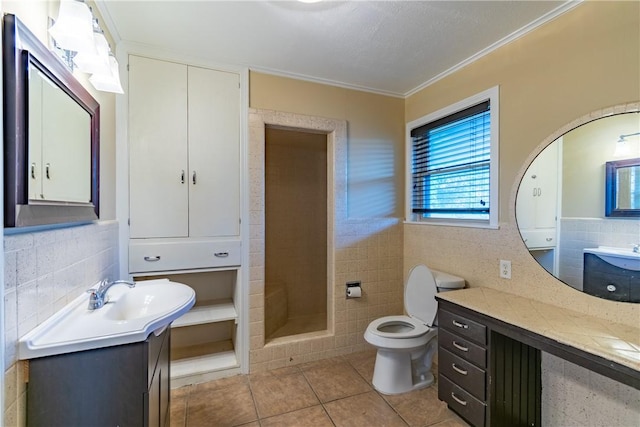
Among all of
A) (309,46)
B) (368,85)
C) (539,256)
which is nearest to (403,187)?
(368,85)

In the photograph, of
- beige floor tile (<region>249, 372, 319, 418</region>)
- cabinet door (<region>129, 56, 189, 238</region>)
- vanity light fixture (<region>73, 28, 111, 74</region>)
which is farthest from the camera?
cabinet door (<region>129, 56, 189, 238</region>)

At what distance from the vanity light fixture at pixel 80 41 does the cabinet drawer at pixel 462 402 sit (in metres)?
2.51

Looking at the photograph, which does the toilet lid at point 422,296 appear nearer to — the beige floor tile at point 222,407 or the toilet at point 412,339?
the toilet at point 412,339

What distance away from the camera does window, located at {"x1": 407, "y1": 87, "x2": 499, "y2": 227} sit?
2061 mm

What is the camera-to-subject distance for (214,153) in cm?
225

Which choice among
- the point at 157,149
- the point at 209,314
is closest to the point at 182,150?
the point at 157,149

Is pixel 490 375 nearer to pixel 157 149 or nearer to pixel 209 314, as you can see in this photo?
pixel 209 314

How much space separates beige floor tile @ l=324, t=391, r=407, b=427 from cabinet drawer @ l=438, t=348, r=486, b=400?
1.37 feet

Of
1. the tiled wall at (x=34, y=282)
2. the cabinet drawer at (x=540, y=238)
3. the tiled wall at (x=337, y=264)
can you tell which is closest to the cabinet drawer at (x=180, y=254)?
the tiled wall at (x=337, y=264)

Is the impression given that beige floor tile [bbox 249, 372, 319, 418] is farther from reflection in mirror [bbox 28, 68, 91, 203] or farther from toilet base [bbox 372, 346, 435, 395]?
reflection in mirror [bbox 28, 68, 91, 203]

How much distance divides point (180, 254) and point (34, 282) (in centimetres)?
117

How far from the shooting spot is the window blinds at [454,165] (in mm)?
2146

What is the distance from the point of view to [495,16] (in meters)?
1.71

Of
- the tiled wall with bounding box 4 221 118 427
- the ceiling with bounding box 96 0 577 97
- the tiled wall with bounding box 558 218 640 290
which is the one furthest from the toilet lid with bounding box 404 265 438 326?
the tiled wall with bounding box 4 221 118 427
